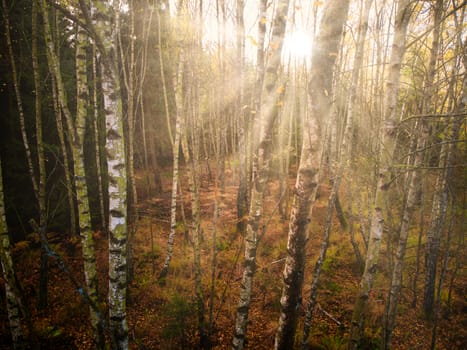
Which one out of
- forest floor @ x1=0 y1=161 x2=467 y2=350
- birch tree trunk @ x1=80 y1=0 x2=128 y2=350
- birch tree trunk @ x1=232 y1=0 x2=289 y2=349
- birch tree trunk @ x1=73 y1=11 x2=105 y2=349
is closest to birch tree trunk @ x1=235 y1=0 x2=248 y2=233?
forest floor @ x1=0 y1=161 x2=467 y2=350

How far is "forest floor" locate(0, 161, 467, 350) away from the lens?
550 cm

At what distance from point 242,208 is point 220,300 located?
3.85 metres

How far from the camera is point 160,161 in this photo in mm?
18734

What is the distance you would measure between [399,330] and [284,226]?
474 cm

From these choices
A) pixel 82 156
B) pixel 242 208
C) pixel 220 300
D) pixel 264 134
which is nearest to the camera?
pixel 264 134

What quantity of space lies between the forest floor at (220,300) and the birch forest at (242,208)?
46mm

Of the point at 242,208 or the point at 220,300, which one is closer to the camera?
the point at 220,300

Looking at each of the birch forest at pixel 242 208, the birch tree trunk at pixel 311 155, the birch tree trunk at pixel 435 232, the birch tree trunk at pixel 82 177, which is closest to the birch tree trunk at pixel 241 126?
the birch forest at pixel 242 208

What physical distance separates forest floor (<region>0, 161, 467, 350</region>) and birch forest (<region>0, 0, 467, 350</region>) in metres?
0.05

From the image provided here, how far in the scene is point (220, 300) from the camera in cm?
659

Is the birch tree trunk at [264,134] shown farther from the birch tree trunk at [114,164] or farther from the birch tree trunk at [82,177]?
the birch tree trunk at [82,177]

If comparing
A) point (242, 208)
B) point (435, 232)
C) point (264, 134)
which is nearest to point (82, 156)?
point (264, 134)

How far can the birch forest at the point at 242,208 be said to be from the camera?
2910 mm

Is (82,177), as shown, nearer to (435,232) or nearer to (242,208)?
(242,208)
